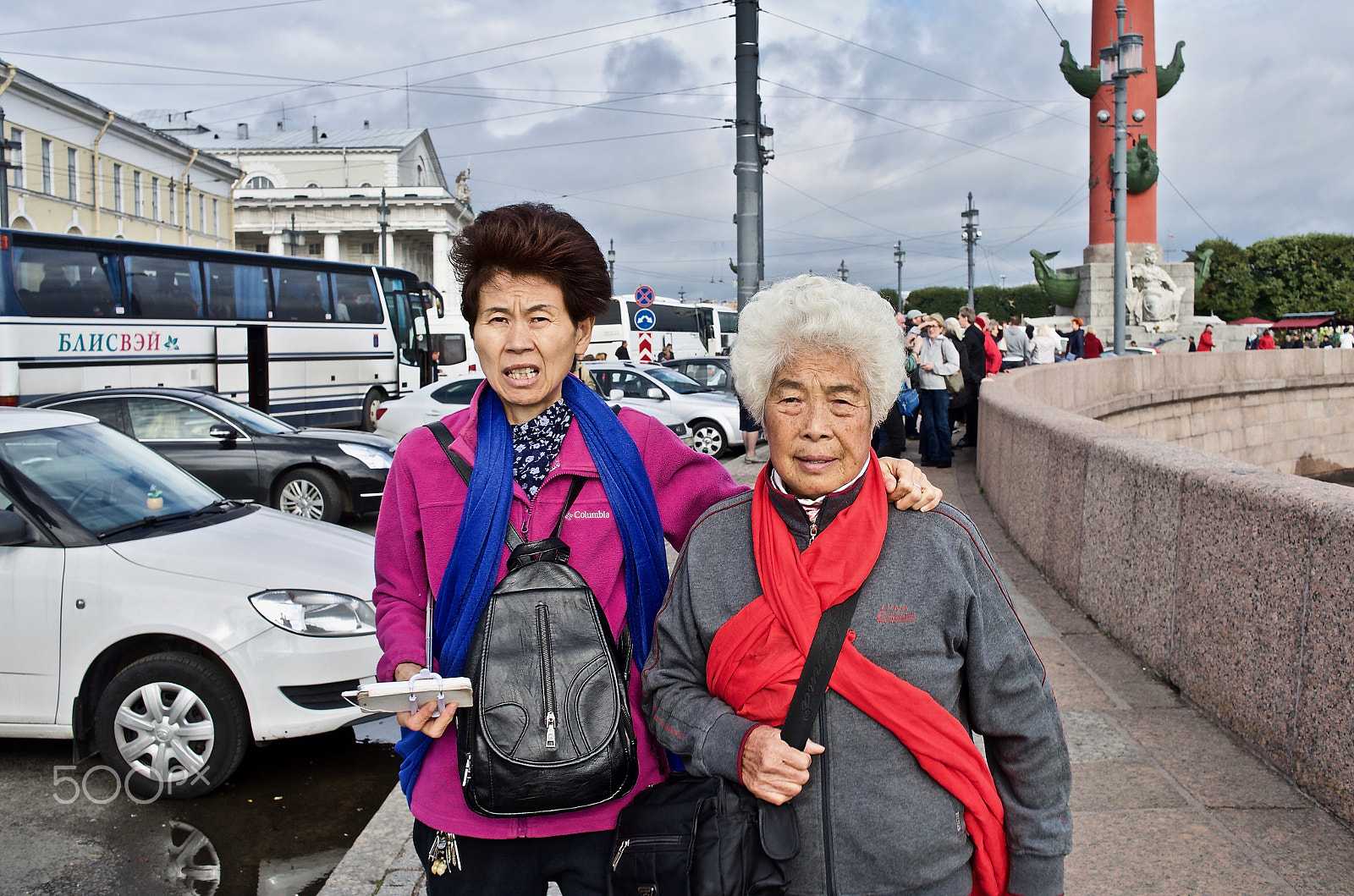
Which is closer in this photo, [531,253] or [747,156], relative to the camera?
[531,253]

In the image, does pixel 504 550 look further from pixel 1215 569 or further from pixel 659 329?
pixel 659 329

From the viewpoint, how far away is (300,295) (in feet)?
68.8

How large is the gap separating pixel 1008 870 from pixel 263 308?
2023 centimetres

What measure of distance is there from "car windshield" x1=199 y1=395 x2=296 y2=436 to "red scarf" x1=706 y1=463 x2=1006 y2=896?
32.0 feet

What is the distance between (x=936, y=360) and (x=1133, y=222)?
99.6 feet

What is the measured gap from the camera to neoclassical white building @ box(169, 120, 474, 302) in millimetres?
74875

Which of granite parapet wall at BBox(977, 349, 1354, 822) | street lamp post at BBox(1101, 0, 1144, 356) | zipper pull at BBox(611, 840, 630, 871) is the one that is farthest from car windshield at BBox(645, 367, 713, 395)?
zipper pull at BBox(611, 840, 630, 871)

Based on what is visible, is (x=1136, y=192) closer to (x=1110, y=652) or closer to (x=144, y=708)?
(x=1110, y=652)

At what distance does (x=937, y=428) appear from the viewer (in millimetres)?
12906

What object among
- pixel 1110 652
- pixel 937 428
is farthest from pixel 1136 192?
pixel 1110 652

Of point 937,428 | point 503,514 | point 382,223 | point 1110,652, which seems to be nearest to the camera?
point 503,514

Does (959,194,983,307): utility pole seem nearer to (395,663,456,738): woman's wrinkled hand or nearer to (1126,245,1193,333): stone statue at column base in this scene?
(1126,245,1193,333): stone statue at column base

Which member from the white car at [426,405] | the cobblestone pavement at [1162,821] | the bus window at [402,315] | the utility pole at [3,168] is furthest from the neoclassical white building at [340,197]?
the cobblestone pavement at [1162,821]

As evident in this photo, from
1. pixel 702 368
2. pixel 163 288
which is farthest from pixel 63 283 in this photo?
pixel 702 368
